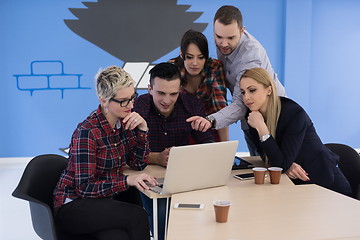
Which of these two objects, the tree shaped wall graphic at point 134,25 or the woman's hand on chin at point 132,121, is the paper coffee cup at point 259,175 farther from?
the tree shaped wall graphic at point 134,25

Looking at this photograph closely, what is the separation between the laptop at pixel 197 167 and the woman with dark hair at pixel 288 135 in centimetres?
37

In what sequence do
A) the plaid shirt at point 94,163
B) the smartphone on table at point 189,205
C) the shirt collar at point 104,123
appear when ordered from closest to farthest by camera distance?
the smartphone on table at point 189,205 → the plaid shirt at point 94,163 → the shirt collar at point 104,123

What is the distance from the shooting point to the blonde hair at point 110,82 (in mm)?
2348

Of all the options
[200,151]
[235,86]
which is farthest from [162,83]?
[200,151]

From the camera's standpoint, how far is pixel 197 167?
7.08 feet

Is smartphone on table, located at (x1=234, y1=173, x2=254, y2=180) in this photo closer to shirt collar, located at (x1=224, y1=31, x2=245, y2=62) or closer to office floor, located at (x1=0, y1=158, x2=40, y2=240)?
shirt collar, located at (x1=224, y1=31, x2=245, y2=62)

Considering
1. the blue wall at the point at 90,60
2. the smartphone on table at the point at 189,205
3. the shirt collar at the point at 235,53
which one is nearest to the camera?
the smartphone on table at the point at 189,205

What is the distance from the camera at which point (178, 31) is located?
6195 mm

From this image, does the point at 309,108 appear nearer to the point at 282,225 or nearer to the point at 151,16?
the point at 151,16

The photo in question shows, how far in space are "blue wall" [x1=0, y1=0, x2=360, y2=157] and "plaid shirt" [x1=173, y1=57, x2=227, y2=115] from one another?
305 centimetres

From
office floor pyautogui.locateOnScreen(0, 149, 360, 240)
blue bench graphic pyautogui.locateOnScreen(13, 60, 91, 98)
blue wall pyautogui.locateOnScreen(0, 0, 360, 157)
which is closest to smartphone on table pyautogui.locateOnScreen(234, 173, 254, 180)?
office floor pyautogui.locateOnScreen(0, 149, 360, 240)

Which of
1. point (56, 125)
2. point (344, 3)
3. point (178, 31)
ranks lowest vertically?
point (56, 125)

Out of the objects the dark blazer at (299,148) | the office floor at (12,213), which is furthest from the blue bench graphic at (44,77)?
the dark blazer at (299,148)

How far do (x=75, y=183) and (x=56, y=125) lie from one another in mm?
4048
